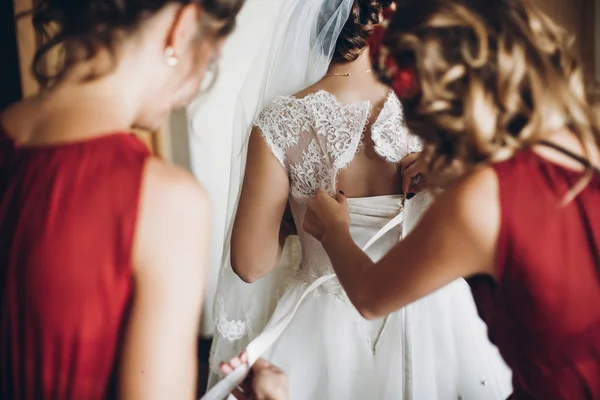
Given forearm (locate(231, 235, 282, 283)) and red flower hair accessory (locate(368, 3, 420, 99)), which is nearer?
red flower hair accessory (locate(368, 3, 420, 99))

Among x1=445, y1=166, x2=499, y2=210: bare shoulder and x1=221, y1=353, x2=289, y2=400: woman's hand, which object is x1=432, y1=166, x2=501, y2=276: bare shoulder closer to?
x1=445, y1=166, x2=499, y2=210: bare shoulder

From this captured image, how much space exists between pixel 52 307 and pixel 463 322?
0.67 metres

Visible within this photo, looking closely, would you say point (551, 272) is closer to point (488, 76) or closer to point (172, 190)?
point (488, 76)

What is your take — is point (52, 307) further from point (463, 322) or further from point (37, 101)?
point (463, 322)

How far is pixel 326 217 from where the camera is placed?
745 mm

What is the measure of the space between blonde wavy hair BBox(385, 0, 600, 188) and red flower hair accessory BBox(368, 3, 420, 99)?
1cm

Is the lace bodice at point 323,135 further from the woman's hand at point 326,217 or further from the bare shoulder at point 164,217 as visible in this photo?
the bare shoulder at point 164,217

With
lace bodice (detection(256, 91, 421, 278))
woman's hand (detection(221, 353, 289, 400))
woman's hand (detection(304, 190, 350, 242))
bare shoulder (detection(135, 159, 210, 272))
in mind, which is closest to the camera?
bare shoulder (detection(135, 159, 210, 272))

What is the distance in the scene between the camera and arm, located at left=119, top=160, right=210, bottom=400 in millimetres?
469

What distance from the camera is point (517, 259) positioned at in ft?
1.72

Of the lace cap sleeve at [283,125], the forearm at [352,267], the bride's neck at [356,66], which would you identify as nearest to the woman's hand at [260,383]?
the forearm at [352,267]

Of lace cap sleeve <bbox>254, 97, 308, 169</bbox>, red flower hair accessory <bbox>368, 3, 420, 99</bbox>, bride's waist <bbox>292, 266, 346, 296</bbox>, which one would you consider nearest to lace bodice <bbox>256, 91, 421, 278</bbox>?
lace cap sleeve <bbox>254, 97, 308, 169</bbox>

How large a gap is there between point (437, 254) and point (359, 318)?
0.40 metres

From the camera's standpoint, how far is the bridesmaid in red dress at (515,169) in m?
0.52
